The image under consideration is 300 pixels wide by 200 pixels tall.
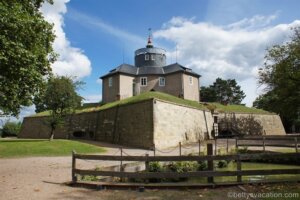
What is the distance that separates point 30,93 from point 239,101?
65872mm

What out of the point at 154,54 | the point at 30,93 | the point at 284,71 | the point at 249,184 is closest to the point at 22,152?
the point at 30,93

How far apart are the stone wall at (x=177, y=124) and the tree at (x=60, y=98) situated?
9713 millimetres

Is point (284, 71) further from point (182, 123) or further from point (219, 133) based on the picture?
point (219, 133)

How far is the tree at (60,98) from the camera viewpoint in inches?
1244

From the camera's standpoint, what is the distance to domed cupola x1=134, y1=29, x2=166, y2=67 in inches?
1891

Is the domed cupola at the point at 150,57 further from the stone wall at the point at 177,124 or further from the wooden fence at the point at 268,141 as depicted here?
the wooden fence at the point at 268,141

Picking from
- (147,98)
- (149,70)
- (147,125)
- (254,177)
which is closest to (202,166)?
(254,177)

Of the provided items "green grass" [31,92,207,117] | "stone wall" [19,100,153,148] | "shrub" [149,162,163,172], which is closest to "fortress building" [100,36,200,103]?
"green grass" [31,92,207,117]

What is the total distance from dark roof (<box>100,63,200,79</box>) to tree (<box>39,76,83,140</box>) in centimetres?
1210

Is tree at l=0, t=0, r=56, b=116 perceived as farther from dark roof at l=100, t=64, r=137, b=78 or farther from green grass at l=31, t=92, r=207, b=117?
dark roof at l=100, t=64, r=137, b=78

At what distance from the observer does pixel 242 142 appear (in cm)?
2317

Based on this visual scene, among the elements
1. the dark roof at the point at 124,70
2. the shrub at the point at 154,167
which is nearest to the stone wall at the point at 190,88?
the dark roof at the point at 124,70

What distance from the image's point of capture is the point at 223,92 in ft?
246

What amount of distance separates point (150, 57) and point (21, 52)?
34.8 meters
